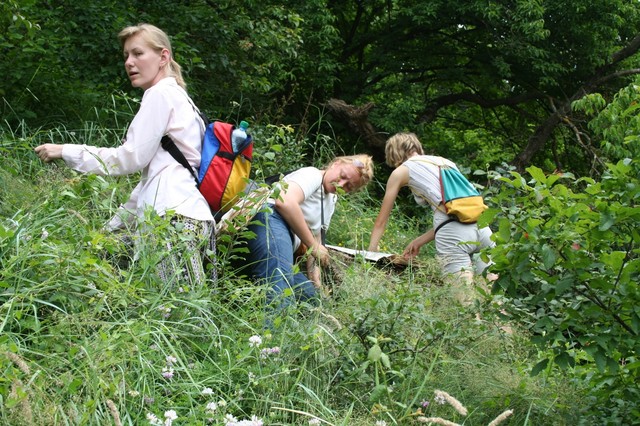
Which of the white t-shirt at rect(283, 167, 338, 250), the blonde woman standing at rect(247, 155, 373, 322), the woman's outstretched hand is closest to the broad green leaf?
the blonde woman standing at rect(247, 155, 373, 322)

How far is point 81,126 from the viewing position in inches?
306

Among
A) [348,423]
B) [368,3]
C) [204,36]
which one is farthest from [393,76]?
[348,423]

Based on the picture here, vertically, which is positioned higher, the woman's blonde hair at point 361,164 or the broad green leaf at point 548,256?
the broad green leaf at point 548,256

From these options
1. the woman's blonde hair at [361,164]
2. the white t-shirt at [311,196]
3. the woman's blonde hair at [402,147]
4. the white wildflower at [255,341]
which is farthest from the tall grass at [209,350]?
the woman's blonde hair at [402,147]

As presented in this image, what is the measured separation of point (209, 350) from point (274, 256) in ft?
3.67

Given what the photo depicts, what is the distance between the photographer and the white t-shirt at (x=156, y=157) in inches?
161

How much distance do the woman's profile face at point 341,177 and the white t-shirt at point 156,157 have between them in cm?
112

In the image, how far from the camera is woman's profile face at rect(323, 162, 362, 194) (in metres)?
5.14

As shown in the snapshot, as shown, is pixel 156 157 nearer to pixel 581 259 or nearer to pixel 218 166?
pixel 218 166

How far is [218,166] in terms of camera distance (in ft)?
14.0

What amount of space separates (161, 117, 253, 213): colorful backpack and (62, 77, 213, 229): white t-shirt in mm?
39

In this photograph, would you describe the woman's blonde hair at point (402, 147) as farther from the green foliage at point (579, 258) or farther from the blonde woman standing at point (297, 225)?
the green foliage at point (579, 258)

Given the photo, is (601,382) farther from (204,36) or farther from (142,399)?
(204,36)

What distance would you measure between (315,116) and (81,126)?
19.7ft
